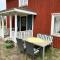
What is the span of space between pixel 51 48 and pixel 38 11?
11.8 feet

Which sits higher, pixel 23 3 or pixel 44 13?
pixel 23 3

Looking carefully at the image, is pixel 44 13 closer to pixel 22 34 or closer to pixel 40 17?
pixel 40 17

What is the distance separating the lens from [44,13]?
1059 cm

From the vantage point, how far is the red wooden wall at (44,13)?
31.9 ft

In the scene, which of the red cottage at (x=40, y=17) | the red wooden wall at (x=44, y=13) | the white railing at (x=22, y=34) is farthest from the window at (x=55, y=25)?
the white railing at (x=22, y=34)

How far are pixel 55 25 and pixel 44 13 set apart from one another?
150 centimetres

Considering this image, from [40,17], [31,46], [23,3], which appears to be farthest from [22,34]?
[31,46]

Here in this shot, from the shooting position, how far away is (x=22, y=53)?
8.20m

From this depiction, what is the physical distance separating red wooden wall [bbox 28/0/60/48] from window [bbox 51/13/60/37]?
0.33 metres

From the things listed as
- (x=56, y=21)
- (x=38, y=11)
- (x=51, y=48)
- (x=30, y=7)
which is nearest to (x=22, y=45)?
(x=51, y=48)

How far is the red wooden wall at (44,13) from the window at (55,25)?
0.33 meters

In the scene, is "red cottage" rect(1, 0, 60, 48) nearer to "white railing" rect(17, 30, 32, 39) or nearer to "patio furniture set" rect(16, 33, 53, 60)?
"white railing" rect(17, 30, 32, 39)

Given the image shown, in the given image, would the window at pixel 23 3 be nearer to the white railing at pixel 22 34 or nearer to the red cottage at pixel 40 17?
the red cottage at pixel 40 17

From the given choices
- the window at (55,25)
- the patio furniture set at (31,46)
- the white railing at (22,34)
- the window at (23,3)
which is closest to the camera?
the patio furniture set at (31,46)
